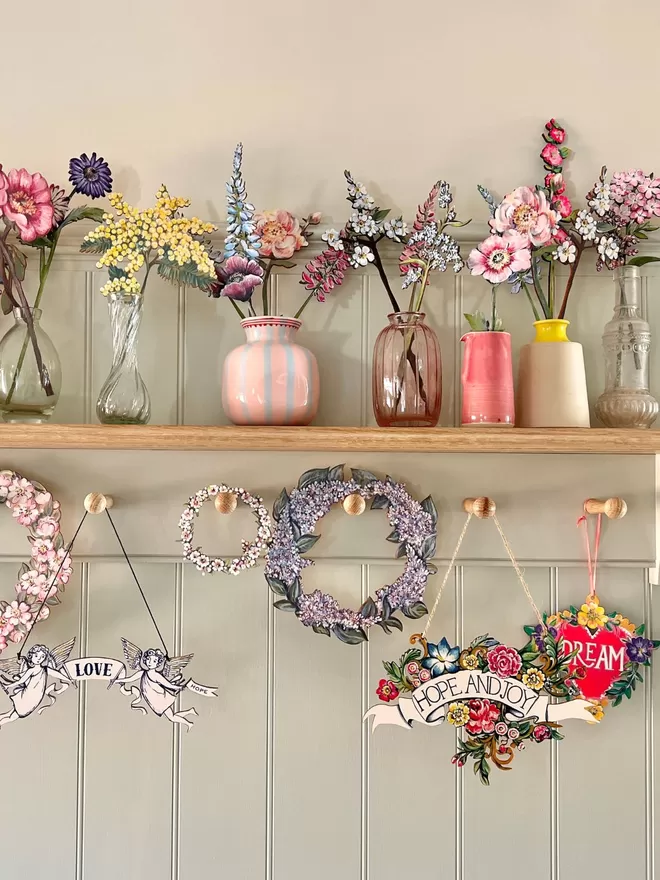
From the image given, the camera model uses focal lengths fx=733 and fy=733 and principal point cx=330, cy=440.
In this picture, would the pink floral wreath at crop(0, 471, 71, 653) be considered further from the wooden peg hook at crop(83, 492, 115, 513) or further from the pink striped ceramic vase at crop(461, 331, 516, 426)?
the pink striped ceramic vase at crop(461, 331, 516, 426)

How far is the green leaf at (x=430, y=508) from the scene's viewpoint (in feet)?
3.61

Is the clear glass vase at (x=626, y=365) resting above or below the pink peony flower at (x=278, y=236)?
below

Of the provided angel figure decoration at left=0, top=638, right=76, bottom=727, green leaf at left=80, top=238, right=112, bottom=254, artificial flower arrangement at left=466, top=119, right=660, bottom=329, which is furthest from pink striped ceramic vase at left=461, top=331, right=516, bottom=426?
angel figure decoration at left=0, top=638, right=76, bottom=727

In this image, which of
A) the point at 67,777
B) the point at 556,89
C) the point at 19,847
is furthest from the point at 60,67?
the point at 19,847

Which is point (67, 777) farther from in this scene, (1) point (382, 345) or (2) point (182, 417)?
(1) point (382, 345)

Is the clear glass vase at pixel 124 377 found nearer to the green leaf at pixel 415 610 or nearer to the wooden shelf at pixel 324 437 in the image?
the wooden shelf at pixel 324 437

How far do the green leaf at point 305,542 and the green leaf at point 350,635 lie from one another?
0.13 m

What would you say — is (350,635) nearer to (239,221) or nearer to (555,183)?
(239,221)

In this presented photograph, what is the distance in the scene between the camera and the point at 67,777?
43.8 inches

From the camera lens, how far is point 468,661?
3.45 feet

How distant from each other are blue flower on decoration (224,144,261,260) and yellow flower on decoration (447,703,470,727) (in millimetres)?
713

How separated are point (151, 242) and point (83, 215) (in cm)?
12

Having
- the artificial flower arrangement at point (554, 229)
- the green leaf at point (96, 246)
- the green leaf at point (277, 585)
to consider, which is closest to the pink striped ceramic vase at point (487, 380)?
the artificial flower arrangement at point (554, 229)

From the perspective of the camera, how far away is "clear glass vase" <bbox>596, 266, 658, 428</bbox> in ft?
3.46
